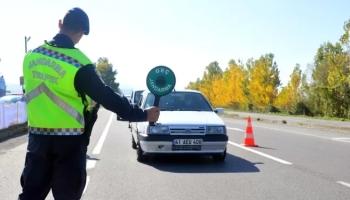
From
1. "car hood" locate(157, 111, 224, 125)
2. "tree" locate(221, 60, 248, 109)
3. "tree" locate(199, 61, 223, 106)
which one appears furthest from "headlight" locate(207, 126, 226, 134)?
"tree" locate(199, 61, 223, 106)

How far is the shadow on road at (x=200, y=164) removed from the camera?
9.91m

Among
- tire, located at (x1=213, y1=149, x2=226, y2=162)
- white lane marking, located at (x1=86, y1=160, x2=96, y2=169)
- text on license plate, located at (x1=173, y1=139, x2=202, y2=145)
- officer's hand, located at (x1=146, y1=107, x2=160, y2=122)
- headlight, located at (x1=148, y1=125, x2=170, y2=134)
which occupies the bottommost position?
white lane marking, located at (x1=86, y1=160, x2=96, y2=169)

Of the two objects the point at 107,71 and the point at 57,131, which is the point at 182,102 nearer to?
the point at 57,131

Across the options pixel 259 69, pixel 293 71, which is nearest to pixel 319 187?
pixel 259 69

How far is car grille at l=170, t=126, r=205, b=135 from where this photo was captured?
35.1 feet

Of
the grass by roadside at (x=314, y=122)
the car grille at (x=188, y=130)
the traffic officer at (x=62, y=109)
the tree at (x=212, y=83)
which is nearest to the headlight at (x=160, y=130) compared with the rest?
the car grille at (x=188, y=130)

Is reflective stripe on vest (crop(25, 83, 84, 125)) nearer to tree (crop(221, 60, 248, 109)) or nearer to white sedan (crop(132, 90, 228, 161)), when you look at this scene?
white sedan (crop(132, 90, 228, 161))

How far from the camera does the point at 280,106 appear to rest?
2862 inches

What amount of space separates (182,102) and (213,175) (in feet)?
11.1

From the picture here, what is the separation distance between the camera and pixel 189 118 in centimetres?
1113

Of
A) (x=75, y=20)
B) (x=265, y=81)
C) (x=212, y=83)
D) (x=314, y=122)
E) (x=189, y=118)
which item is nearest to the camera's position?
(x=75, y=20)

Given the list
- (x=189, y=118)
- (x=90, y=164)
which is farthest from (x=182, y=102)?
(x=90, y=164)

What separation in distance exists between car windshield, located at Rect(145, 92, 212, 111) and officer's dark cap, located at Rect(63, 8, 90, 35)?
8549mm

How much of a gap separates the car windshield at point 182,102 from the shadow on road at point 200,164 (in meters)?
1.11
